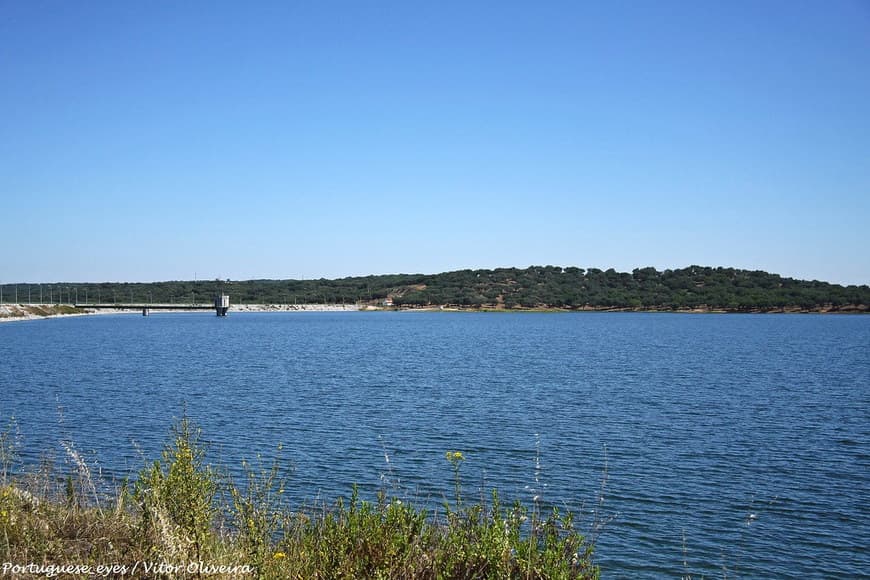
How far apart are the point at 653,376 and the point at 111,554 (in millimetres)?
48182

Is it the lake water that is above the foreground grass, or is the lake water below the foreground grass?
below

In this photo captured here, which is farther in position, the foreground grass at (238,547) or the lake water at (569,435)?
the lake water at (569,435)

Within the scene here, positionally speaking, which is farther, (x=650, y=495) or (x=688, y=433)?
(x=688, y=433)

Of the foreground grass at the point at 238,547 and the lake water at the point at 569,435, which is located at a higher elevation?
the foreground grass at the point at 238,547

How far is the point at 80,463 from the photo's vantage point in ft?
40.6

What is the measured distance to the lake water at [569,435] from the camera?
56.3 ft

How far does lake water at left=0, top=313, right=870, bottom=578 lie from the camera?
56.3 feet

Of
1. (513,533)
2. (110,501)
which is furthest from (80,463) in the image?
(513,533)

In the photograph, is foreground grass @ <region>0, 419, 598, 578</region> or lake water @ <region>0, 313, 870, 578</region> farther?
lake water @ <region>0, 313, 870, 578</region>

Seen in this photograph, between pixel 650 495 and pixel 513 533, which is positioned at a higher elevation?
pixel 513 533

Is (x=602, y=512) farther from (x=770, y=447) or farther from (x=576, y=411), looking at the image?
(x=576, y=411)

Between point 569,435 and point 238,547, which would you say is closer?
point 238,547

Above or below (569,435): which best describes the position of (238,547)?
above

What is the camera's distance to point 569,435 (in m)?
28.5
